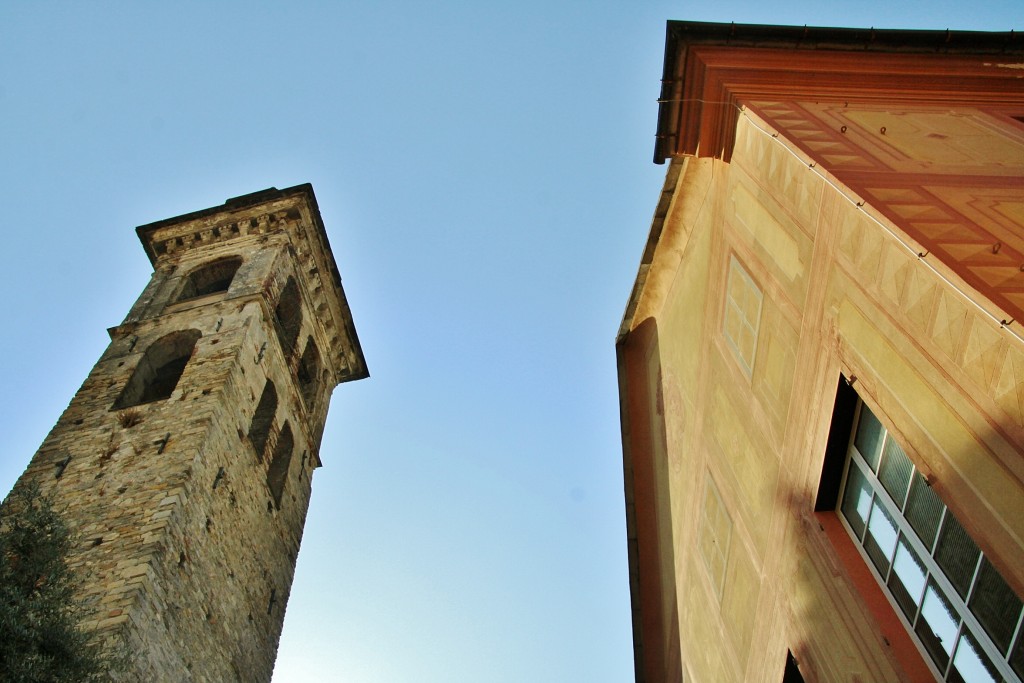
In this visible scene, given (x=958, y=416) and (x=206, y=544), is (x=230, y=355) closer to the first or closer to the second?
(x=206, y=544)

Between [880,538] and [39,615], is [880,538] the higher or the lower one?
the lower one

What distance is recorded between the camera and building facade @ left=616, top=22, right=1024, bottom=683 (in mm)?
4395

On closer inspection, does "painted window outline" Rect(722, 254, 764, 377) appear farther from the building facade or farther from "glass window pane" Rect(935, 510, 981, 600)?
"glass window pane" Rect(935, 510, 981, 600)

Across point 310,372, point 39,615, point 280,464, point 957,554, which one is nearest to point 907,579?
point 957,554

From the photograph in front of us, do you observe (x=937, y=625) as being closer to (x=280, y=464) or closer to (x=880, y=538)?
(x=880, y=538)

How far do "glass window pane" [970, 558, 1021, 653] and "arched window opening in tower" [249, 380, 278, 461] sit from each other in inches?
532

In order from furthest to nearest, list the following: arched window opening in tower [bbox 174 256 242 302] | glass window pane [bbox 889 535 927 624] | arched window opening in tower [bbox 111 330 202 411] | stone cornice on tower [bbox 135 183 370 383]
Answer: stone cornice on tower [bbox 135 183 370 383]
arched window opening in tower [bbox 174 256 242 302]
arched window opening in tower [bbox 111 330 202 411]
glass window pane [bbox 889 535 927 624]

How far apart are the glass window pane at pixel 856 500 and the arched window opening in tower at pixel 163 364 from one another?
548 inches

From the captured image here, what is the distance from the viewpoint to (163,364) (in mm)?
17469

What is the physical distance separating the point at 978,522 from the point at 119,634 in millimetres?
9377

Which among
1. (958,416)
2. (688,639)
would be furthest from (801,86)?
(688,639)

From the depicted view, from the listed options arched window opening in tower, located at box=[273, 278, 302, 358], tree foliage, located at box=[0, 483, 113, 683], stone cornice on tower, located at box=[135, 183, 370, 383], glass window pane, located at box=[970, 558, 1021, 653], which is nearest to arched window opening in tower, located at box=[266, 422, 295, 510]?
arched window opening in tower, located at box=[273, 278, 302, 358]

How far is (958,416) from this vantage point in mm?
4305

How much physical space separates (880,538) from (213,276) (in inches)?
726
